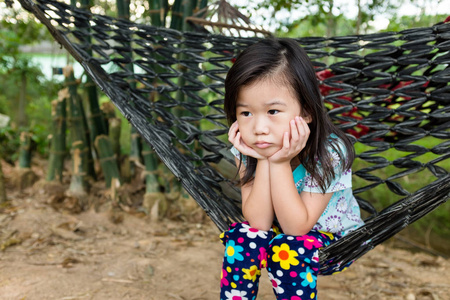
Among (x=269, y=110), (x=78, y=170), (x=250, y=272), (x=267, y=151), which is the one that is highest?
(x=269, y=110)

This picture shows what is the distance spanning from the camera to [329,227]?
1.19 metres

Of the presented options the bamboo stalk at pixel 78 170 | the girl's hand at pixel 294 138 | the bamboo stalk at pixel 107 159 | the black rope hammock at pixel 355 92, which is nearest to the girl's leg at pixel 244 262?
the black rope hammock at pixel 355 92

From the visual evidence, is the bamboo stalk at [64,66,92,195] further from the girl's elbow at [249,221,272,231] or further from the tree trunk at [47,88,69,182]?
the girl's elbow at [249,221,272,231]

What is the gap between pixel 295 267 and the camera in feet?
3.42

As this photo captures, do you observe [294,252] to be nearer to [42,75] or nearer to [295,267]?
[295,267]

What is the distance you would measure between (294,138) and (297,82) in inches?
5.9

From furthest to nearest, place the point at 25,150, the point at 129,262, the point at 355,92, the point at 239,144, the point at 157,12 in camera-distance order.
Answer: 1. the point at 25,150
2. the point at 157,12
3. the point at 129,262
4. the point at 355,92
5. the point at 239,144

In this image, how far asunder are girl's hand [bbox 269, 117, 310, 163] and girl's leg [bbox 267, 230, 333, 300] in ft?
0.74

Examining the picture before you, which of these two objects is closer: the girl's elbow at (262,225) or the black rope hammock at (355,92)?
the girl's elbow at (262,225)

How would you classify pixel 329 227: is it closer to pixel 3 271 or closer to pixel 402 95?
pixel 402 95

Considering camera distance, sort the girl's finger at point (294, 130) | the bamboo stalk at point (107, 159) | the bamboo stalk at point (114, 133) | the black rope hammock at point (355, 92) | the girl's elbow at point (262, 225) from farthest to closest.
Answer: the bamboo stalk at point (114, 133)
the bamboo stalk at point (107, 159)
the black rope hammock at point (355, 92)
the girl's elbow at point (262, 225)
the girl's finger at point (294, 130)

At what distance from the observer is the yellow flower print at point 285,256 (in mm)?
1046

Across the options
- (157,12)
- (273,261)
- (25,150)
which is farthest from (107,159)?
(273,261)

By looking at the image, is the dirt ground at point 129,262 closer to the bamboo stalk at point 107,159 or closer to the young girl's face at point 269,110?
the bamboo stalk at point 107,159
